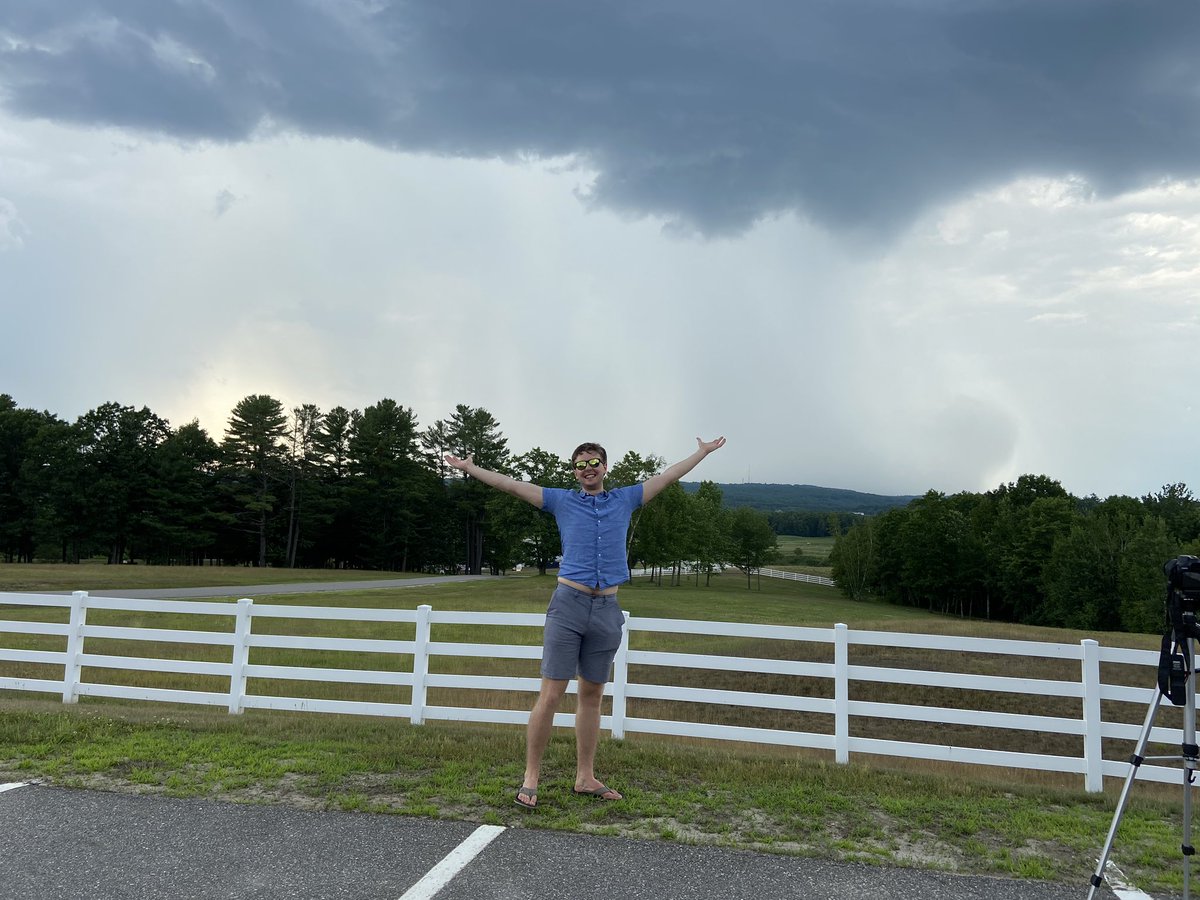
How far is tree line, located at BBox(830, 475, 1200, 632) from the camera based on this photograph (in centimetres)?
5322

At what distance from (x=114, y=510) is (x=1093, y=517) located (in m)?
81.1

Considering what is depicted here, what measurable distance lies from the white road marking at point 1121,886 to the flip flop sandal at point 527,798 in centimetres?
329

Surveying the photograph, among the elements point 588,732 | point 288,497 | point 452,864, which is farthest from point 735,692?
point 288,497

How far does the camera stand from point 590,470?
520cm

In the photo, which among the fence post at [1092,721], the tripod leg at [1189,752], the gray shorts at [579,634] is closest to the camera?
the tripod leg at [1189,752]

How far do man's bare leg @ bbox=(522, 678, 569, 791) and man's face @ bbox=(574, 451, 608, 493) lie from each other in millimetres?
1287

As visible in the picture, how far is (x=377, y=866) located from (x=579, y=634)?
5.66 ft

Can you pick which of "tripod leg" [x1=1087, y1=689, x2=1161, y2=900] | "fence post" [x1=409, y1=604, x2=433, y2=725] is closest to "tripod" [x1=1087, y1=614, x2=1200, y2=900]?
"tripod leg" [x1=1087, y1=689, x2=1161, y2=900]

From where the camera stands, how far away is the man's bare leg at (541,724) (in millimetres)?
5082

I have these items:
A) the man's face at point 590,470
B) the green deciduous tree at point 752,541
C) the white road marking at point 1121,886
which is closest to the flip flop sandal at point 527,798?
the man's face at point 590,470

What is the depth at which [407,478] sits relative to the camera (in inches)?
3132

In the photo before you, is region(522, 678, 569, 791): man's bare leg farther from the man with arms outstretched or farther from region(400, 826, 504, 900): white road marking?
region(400, 826, 504, 900): white road marking

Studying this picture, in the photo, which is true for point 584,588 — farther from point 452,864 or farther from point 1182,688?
point 1182,688

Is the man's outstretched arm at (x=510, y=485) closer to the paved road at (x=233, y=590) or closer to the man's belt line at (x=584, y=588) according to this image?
the man's belt line at (x=584, y=588)
